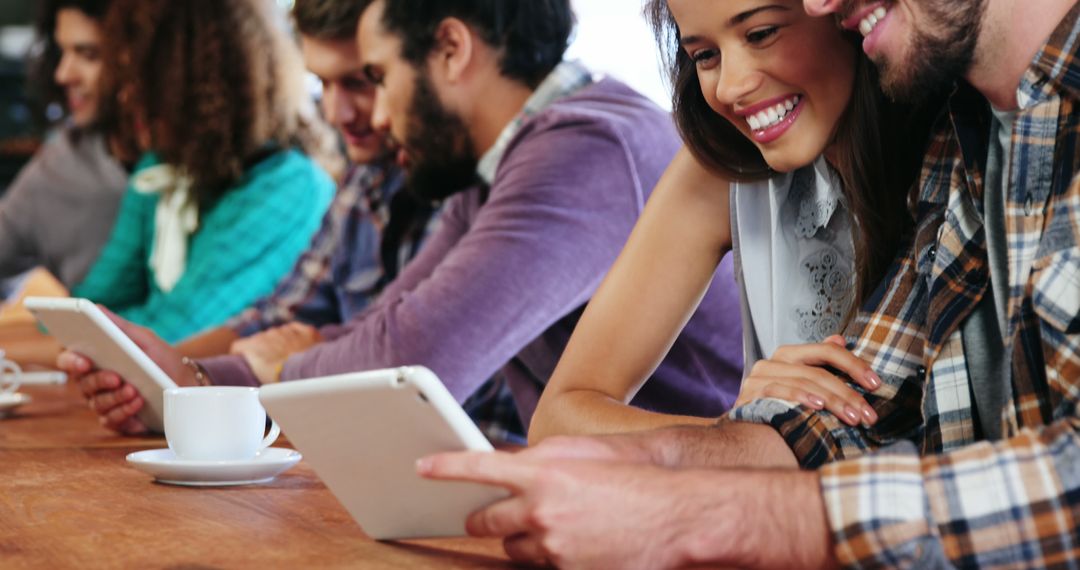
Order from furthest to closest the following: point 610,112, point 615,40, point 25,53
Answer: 1. point 25,53
2. point 615,40
3. point 610,112

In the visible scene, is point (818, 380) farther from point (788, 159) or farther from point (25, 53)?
point (25, 53)

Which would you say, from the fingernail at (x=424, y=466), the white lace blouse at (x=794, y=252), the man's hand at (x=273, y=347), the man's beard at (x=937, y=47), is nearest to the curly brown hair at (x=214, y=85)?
the man's hand at (x=273, y=347)

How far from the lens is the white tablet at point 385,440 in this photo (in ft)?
2.68

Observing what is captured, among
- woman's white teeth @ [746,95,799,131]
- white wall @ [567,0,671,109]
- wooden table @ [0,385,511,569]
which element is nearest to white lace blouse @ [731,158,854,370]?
woman's white teeth @ [746,95,799,131]

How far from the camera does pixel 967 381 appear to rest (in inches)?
44.1

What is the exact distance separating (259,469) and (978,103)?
0.73 m

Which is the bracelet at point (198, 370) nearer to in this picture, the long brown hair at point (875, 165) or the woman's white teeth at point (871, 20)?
the long brown hair at point (875, 165)

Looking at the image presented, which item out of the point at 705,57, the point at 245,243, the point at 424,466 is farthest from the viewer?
the point at 245,243

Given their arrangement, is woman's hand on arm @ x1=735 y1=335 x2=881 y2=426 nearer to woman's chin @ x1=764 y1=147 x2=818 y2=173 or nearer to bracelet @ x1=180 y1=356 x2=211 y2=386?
woman's chin @ x1=764 y1=147 x2=818 y2=173

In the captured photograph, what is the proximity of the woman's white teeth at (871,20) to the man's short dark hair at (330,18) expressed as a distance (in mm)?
1256

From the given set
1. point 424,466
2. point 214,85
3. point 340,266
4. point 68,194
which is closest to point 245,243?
point 214,85

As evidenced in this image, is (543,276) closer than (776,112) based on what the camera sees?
No

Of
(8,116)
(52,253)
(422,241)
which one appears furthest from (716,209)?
(8,116)

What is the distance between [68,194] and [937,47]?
10.0 feet
